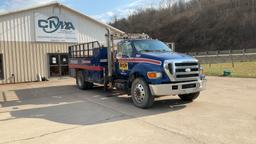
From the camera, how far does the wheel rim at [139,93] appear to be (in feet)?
28.7

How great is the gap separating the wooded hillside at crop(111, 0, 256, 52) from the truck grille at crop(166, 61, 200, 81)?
5187cm

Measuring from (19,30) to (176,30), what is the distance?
64179 millimetres

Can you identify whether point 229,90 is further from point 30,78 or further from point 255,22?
point 255,22

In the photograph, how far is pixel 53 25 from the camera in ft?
66.2

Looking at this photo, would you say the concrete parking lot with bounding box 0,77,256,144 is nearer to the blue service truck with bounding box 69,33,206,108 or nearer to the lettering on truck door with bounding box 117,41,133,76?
the blue service truck with bounding box 69,33,206,108

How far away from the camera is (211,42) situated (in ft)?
212

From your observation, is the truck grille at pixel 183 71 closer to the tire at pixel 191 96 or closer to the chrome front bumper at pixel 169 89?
the chrome front bumper at pixel 169 89

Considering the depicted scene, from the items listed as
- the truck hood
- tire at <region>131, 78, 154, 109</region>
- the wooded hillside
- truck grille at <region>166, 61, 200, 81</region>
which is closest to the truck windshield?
the truck hood

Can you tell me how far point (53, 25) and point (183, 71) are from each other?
14.1 metres

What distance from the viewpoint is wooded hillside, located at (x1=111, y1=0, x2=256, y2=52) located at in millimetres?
61156

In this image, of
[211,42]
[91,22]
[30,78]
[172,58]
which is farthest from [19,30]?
[211,42]

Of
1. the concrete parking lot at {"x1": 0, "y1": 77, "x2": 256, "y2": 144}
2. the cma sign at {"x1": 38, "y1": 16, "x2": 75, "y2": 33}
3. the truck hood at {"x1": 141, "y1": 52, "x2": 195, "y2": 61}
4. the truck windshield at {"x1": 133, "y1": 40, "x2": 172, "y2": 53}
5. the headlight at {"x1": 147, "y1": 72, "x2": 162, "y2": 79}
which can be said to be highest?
the cma sign at {"x1": 38, "y1": 16, "x2": 75, "y2": 33}

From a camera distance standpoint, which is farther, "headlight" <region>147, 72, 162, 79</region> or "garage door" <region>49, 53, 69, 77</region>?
"garage door" <region>49, 53, 69, 77</region>

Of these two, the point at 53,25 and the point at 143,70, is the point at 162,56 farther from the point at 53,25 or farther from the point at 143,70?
the point at 53,25
